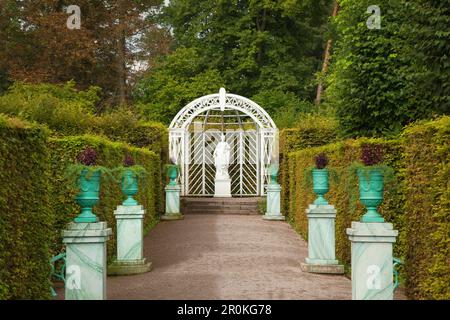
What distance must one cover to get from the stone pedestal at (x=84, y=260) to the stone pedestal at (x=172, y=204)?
36.0 ft

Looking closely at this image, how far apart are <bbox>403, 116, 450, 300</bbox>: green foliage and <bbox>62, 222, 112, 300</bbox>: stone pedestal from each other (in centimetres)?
308

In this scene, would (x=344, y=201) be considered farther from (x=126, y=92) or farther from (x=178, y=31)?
(x=178, y=31)

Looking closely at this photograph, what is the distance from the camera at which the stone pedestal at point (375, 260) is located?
5.75m

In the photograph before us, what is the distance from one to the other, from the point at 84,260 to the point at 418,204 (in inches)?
133

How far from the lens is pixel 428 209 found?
579cm

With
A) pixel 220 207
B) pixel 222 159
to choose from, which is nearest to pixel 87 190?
pixel 220 207

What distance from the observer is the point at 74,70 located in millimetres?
27969

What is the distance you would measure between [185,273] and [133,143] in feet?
30.7

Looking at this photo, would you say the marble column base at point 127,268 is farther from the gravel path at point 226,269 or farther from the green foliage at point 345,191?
the green foliage at point 345,191

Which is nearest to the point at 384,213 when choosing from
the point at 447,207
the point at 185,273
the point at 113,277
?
the point at 447,207

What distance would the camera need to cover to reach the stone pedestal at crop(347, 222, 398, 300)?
5.75m

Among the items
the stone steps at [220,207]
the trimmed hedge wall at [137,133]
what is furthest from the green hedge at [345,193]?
the trimmed hedge wall at [137,133]

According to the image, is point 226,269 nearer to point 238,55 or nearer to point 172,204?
point 172,204

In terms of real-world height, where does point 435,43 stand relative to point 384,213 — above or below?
above
